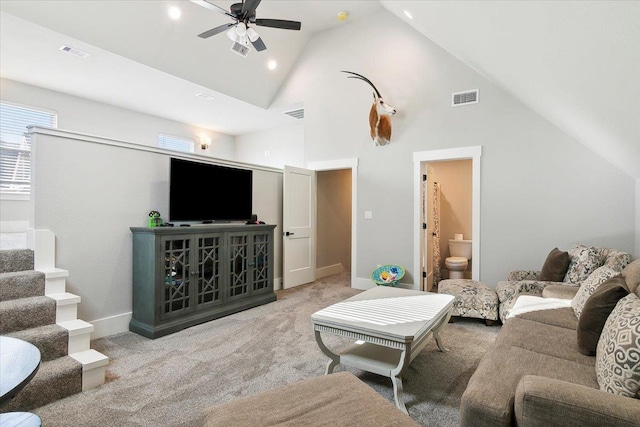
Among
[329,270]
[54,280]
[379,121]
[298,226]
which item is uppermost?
[379,121]

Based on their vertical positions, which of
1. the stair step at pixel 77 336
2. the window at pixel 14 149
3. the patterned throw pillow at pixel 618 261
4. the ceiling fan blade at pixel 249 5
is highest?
the ceiling fan blade at pixel 249 5

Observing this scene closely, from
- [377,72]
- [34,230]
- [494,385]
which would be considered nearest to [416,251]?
[377,72]

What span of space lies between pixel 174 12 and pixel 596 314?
5314 millimetres

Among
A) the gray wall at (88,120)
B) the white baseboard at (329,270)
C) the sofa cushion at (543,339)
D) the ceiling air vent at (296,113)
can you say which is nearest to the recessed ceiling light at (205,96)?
the gray wall at (88,120)

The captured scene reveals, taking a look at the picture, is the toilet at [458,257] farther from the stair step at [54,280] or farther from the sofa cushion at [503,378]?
the stair step at [54,280]

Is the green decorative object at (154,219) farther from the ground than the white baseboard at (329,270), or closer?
farther from the ground

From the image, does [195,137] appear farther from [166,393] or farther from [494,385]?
[494,385]

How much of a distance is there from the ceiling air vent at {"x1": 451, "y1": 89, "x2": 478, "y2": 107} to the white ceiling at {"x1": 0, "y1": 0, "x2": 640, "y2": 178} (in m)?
0.30

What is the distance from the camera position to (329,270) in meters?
6.59

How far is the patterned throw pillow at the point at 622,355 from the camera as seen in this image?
1.23m

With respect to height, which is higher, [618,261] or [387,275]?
[618,261]

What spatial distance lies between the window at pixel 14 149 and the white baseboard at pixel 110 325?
10.3 ft

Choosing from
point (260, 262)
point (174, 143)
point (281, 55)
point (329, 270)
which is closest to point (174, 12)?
point (281, 55)

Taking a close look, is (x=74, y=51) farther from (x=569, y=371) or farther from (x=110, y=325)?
(x=569, y=371)
